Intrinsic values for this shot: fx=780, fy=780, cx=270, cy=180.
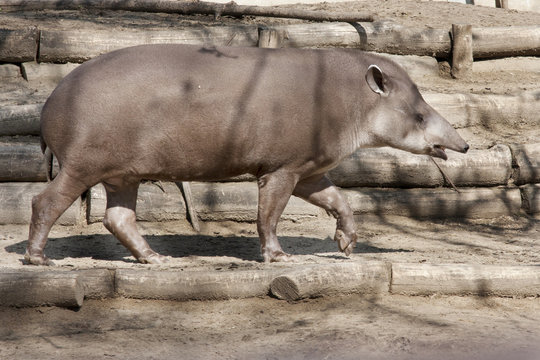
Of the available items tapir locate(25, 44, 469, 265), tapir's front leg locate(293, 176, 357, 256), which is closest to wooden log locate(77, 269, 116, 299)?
tapir locate(25, 44, 469, 265)

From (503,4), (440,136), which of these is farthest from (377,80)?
(503,4)

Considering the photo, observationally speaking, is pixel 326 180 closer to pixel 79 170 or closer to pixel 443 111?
pixel 79 170

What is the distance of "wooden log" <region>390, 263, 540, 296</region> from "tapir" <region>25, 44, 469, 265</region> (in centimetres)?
114

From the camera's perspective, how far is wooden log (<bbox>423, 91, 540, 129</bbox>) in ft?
29.8

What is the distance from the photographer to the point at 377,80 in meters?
6.14

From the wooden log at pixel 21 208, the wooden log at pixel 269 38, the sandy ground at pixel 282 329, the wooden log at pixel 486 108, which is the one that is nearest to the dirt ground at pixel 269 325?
the sandy ground at pixel 282 329

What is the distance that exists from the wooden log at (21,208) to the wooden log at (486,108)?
421cm

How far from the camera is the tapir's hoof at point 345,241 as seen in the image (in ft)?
20.6

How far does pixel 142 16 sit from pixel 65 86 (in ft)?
17.2

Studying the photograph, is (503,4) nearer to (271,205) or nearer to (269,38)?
(269,38)

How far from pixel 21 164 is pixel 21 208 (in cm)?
51

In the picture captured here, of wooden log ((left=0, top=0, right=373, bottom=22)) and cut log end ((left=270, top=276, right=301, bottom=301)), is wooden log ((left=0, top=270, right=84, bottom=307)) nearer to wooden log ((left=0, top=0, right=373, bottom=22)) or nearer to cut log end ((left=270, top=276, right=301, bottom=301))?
cut log end ((left=270, top=276, right=301, bottom=301))

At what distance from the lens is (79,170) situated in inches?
220

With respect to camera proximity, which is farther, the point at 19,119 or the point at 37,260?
the point at 19,119
